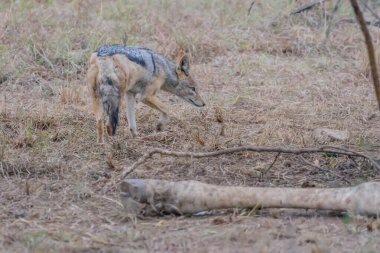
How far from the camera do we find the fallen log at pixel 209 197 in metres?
5.47

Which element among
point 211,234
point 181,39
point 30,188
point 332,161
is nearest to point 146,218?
point 211,234

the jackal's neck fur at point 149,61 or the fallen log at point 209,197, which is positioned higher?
the jackal's neck fur at point 149,61

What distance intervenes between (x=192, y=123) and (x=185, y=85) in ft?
2.11

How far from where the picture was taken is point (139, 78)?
328 inches

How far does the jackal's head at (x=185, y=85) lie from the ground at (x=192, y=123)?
148 mm

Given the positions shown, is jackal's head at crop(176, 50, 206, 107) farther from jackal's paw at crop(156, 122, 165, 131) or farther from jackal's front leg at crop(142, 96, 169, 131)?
jackal's paw at crop(156, 122, 165, 131)

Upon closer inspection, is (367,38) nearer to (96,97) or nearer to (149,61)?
(96,97)

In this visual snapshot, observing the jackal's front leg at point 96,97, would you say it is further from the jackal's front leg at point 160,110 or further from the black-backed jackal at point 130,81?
the jackal's front leg at point 160,110

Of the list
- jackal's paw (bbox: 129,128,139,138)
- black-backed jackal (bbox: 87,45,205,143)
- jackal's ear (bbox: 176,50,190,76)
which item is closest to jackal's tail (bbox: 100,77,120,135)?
black-backed jackal (bbox: 87,45,205,143)

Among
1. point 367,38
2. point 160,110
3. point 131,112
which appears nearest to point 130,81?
point 131,112

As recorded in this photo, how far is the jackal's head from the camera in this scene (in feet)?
30.4

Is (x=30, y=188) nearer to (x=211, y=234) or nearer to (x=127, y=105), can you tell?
(x=211, y=234)


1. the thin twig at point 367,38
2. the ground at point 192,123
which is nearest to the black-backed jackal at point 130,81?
the ground at point 192,123

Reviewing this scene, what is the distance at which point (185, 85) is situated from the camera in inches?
367
